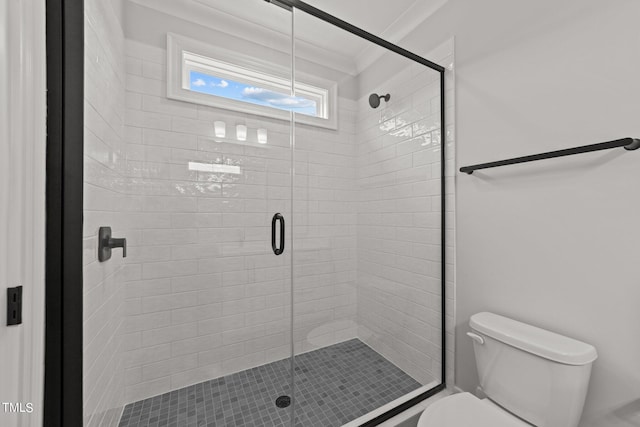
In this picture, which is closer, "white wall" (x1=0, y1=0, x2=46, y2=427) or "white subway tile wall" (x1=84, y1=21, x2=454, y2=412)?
"white wall" (x1=0, y1=0, x2=46, y2=427)

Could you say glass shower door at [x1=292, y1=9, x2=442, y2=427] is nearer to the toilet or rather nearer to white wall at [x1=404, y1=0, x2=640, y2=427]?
white wall at [x1=404, y1=0, x2=640, y2=427]

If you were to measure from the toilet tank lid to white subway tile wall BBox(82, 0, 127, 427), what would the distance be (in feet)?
5.21

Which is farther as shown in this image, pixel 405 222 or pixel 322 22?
pixel 405 222

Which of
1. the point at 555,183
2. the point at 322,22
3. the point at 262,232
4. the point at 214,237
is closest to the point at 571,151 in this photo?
the point at 555,183

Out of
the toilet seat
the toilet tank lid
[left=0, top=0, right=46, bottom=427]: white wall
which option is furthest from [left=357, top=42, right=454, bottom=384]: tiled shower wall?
[left=0, top=0, right=46, bottom=427]: white wall

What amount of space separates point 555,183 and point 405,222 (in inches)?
27.8

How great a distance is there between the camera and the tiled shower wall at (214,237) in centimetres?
149

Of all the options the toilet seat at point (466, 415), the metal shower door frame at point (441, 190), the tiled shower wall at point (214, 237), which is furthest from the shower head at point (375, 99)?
the toilet seat at point (466, 415)

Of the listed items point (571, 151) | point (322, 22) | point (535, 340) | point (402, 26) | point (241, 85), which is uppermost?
point (402, 26)

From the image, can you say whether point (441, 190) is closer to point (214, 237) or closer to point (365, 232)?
point (365, 232)

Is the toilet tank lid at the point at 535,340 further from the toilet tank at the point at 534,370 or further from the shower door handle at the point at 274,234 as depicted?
the shower door handle at the point at 274,234

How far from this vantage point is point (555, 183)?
1214 mm

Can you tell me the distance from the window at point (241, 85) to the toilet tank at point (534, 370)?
1.31 metres

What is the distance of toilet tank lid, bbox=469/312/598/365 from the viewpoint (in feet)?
3.26
